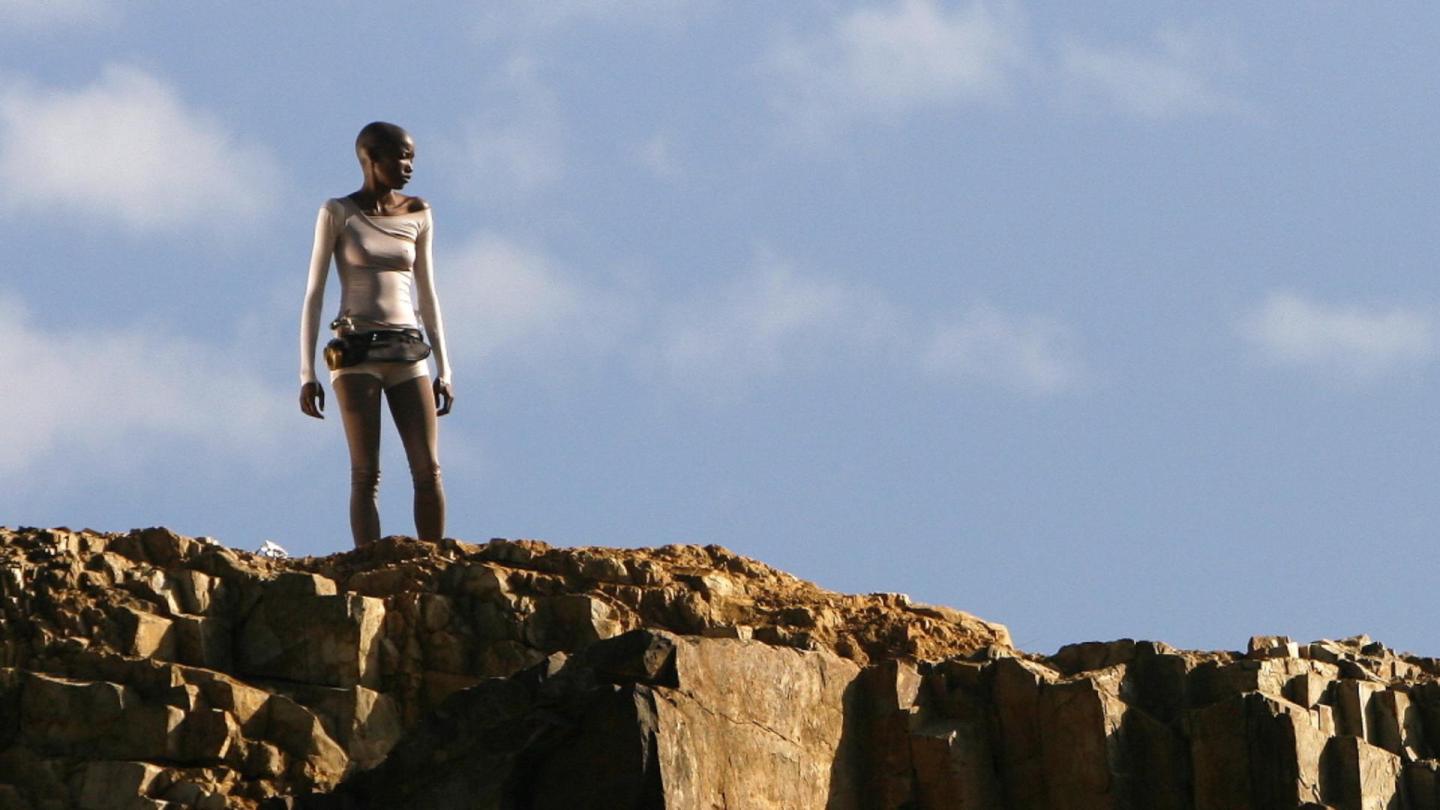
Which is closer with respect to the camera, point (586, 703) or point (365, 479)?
point (586, 703)

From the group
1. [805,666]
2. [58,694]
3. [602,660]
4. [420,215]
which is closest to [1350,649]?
[805,666]

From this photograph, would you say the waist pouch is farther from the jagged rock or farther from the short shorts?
the jagged rock

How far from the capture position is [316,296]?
75.8ft

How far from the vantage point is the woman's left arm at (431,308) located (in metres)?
23.5

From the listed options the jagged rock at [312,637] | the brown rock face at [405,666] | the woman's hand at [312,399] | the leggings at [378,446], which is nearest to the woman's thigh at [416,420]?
the leggings at [378,446]

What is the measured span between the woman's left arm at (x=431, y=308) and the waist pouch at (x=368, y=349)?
59 cm

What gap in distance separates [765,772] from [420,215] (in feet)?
Answer: 23.8

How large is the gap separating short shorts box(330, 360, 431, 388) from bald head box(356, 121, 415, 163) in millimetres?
1791

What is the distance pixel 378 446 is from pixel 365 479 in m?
0.30

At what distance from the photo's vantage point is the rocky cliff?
1798 cm

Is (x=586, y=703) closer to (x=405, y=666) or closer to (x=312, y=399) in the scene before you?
(x=405, y=666)

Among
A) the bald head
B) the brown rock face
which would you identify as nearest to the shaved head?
the bald head

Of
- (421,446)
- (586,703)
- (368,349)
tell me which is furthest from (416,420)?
(586,703)

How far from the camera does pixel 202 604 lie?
66.9 ft
